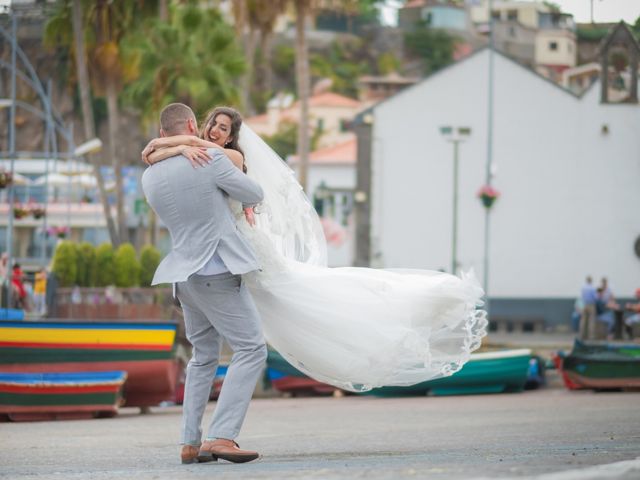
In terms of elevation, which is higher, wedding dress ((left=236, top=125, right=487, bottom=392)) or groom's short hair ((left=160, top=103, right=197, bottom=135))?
groom's short hair ((left=160, top=103, right=197, bottom=135))

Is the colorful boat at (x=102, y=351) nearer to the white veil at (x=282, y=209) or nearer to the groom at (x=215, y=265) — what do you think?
the white veil at (x=282, y=209)

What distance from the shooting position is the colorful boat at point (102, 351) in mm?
17703

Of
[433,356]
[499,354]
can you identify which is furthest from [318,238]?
[499,354]

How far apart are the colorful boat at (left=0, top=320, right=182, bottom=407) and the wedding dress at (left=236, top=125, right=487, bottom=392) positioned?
920cm

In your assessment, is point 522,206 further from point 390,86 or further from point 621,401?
point 390,86

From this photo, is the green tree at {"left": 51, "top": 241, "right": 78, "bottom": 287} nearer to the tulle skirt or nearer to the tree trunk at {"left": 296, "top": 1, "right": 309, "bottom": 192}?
the tree trunk at {"left": 296, "top": 1, "right": 309, "bottom": 192}

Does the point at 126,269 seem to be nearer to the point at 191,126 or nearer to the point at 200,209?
the point at 191,126

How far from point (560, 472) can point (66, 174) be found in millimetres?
42370

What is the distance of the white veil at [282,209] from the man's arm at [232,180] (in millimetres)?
613

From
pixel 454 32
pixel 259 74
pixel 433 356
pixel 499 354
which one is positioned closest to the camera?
pixel 433 356

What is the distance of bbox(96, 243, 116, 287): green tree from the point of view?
1383 inches

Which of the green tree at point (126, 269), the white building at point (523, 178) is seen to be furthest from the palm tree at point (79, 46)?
the green tree at point (126, 269)

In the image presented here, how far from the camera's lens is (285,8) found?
49.0 m

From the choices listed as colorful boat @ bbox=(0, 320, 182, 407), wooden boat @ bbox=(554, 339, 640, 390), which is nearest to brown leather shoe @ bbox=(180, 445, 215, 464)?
colorful boat @ bbox=(0, 320, 182, 407)
